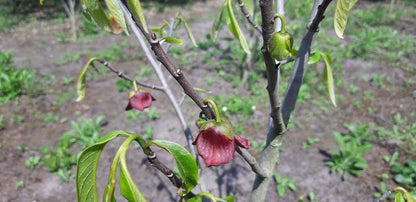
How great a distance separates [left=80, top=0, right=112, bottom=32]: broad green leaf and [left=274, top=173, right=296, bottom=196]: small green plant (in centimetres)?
176

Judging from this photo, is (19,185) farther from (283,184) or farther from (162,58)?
(162,58)

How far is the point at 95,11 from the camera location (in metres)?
0.38

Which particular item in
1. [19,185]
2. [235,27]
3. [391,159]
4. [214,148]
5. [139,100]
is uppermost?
[235,27]

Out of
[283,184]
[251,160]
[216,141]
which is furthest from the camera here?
[283,184]

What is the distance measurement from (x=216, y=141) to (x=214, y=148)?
0.02m

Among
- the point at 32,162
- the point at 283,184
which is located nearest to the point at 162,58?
the point at 283,184

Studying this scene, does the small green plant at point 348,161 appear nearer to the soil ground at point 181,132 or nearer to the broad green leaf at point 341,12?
the soil ground at point 181,132

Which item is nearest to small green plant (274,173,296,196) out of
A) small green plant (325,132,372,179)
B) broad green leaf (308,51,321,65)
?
small green plant (325,132,372,179)

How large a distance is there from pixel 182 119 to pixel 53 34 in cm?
551

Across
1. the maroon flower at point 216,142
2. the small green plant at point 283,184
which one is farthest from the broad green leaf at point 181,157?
the small green plant at point 283,184

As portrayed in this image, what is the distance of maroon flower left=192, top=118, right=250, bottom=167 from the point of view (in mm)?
434

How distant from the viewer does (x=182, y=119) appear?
81cm

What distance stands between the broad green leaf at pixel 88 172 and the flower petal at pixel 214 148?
0.48 ft

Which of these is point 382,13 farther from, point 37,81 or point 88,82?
point 37,81
